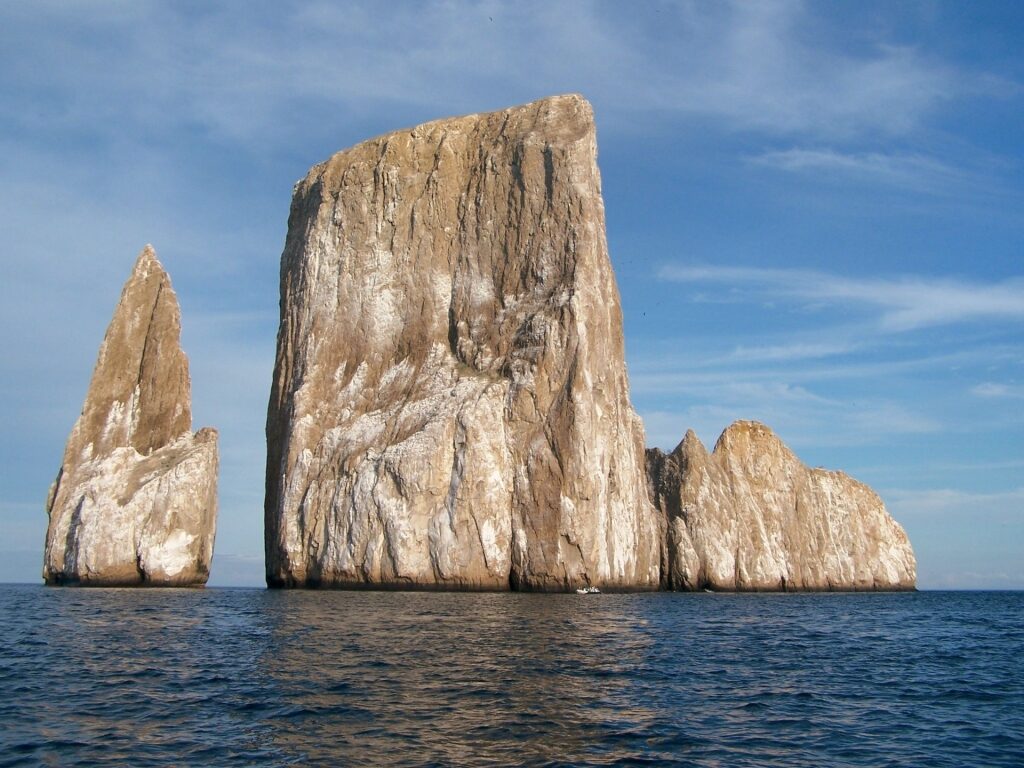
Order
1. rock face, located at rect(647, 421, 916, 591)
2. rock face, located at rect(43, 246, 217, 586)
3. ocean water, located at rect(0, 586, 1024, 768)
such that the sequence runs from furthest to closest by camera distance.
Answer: rock face, located at rect(647, 421, 916, 591) → rock face, located at rect(43, 246, 217, 586) → ocean water, located at rect(0, 586, 1024, 768)

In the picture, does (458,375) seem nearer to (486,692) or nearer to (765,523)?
(765,523)

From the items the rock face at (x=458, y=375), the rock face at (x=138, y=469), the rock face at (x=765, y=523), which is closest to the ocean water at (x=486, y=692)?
the rock face at (x=458, y=375)

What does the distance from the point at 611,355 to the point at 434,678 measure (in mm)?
42003

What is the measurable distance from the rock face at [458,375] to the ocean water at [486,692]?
59.6ft

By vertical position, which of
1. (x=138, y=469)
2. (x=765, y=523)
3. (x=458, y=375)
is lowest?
(x=765, y=523)

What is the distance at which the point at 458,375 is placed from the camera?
2334 inches

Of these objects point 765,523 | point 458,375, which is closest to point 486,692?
point 458,375

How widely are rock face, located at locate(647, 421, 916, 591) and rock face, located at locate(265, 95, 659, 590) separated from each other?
7581 mm

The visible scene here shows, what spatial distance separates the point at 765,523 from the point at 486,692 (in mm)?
62226

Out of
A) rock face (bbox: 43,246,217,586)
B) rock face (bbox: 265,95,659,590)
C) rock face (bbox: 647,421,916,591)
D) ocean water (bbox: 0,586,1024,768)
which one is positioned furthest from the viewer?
rock face (bbox: 647,421,916,591)

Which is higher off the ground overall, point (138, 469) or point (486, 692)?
point (138, 469)

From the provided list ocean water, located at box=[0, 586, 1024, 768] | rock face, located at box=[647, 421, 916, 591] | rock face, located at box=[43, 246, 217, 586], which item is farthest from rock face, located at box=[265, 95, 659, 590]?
ocean water, located at box=[0, 586, 1024, 768]

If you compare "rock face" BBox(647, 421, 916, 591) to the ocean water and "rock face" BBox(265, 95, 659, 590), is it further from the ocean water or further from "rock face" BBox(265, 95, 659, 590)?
the ocean water

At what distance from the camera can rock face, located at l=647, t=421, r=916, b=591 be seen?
70.9 m
